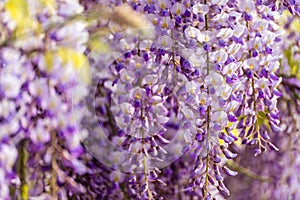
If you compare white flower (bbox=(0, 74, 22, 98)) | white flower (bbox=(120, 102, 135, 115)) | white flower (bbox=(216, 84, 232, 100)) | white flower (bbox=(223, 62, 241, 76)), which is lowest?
white flower (bbox=(120, 102, 135, 115))

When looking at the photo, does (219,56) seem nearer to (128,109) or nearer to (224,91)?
(224,91)

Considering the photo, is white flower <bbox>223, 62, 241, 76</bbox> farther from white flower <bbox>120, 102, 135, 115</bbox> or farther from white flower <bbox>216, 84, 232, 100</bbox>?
white flower <bbox>120, 102, 135, 115</bbox>

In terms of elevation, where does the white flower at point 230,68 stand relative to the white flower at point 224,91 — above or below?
above

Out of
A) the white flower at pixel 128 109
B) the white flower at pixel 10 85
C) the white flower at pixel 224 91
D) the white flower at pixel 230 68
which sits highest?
the white flower at pixel 10 85

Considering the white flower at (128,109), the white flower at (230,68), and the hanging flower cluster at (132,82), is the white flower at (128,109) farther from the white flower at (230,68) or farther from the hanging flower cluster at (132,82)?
the white flower at (230,68)

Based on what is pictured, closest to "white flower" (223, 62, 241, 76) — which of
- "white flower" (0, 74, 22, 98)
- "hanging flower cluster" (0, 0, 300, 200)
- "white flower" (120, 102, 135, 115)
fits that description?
"hanging flower cluster" (0, 0, 300, 200)

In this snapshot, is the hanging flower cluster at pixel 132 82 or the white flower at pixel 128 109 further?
the white flower at pixel 128 109

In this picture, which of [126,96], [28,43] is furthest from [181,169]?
[28,43]

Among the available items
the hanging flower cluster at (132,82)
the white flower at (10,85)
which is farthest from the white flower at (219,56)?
the white flower at (10,85)
